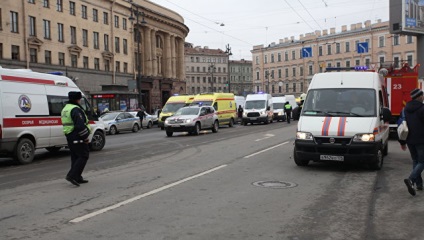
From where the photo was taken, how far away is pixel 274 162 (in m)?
11.3

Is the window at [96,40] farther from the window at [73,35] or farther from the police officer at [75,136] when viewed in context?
the police officer at [75,136]

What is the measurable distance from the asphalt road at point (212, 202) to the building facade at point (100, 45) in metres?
28.4

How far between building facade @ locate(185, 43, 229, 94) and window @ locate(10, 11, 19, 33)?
101m

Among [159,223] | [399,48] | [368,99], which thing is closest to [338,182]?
[368,99]

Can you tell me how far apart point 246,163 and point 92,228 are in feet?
20.8

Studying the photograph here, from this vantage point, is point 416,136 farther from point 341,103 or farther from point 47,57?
point 47,57

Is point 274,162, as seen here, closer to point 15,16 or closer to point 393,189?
point 393,189

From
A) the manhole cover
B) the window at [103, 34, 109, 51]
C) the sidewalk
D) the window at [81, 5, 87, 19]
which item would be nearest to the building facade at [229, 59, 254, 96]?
the window at [103, 34, 109, 51]

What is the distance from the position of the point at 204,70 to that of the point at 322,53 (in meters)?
52.0

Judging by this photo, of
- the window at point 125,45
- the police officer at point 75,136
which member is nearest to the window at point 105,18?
the window at point 125,45

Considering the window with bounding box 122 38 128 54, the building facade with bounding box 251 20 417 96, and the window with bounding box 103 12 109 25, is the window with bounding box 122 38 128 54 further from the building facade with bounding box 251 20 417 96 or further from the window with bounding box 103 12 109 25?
the building facade with bounding box 251 20 417 96

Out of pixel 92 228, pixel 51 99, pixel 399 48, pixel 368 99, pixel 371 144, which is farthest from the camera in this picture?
pixel 399 48

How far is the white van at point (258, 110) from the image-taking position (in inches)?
1297

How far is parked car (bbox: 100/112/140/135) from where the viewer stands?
27322mm
